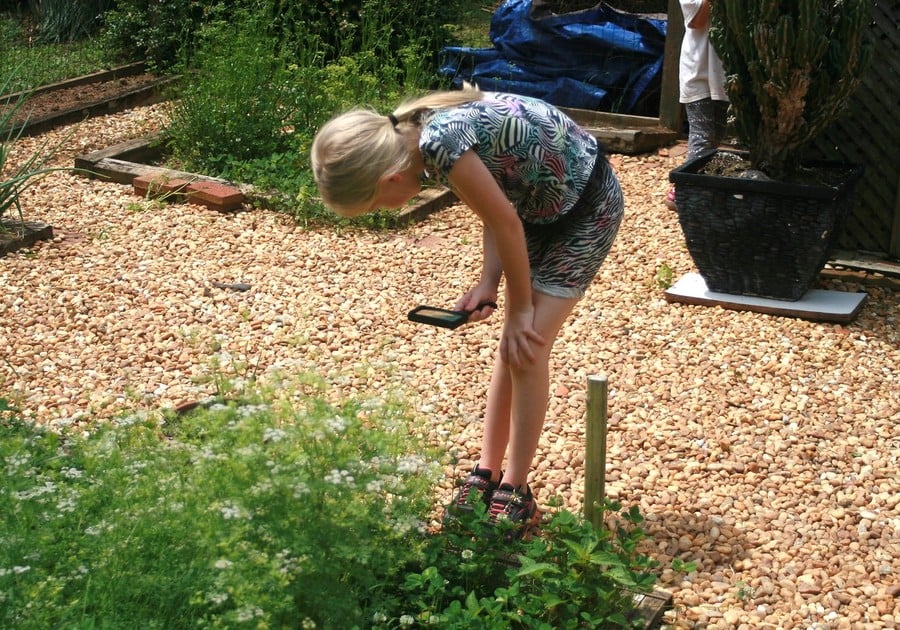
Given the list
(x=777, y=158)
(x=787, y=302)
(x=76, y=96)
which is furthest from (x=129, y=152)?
(x=787, y=302)

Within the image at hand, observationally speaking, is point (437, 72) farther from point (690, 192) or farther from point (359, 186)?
point (359, 186)

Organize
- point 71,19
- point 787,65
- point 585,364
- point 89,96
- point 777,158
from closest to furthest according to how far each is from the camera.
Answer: point 585,364 < point 787,65 < point 777,158 < point 89,96 < point 71,19

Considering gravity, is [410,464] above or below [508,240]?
below

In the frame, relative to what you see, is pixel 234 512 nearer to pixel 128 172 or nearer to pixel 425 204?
pixel 425 204

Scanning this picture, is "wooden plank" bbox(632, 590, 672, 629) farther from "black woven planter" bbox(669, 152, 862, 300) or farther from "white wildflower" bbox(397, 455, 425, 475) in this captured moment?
"black woven planter" bbox(669, 152, 862, 300)

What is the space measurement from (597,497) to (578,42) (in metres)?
5.41

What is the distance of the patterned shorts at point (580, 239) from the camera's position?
2.93 m

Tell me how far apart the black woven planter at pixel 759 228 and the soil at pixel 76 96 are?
5.40 meters

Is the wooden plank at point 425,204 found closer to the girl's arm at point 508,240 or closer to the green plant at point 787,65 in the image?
the green plant at point 787,65

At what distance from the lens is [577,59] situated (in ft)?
25.3

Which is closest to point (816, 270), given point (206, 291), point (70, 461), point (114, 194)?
point (206, 291)

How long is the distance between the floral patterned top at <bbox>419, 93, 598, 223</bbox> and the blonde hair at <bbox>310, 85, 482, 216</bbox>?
6 cm

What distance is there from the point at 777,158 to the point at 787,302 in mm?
668

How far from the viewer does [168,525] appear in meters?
2.25
